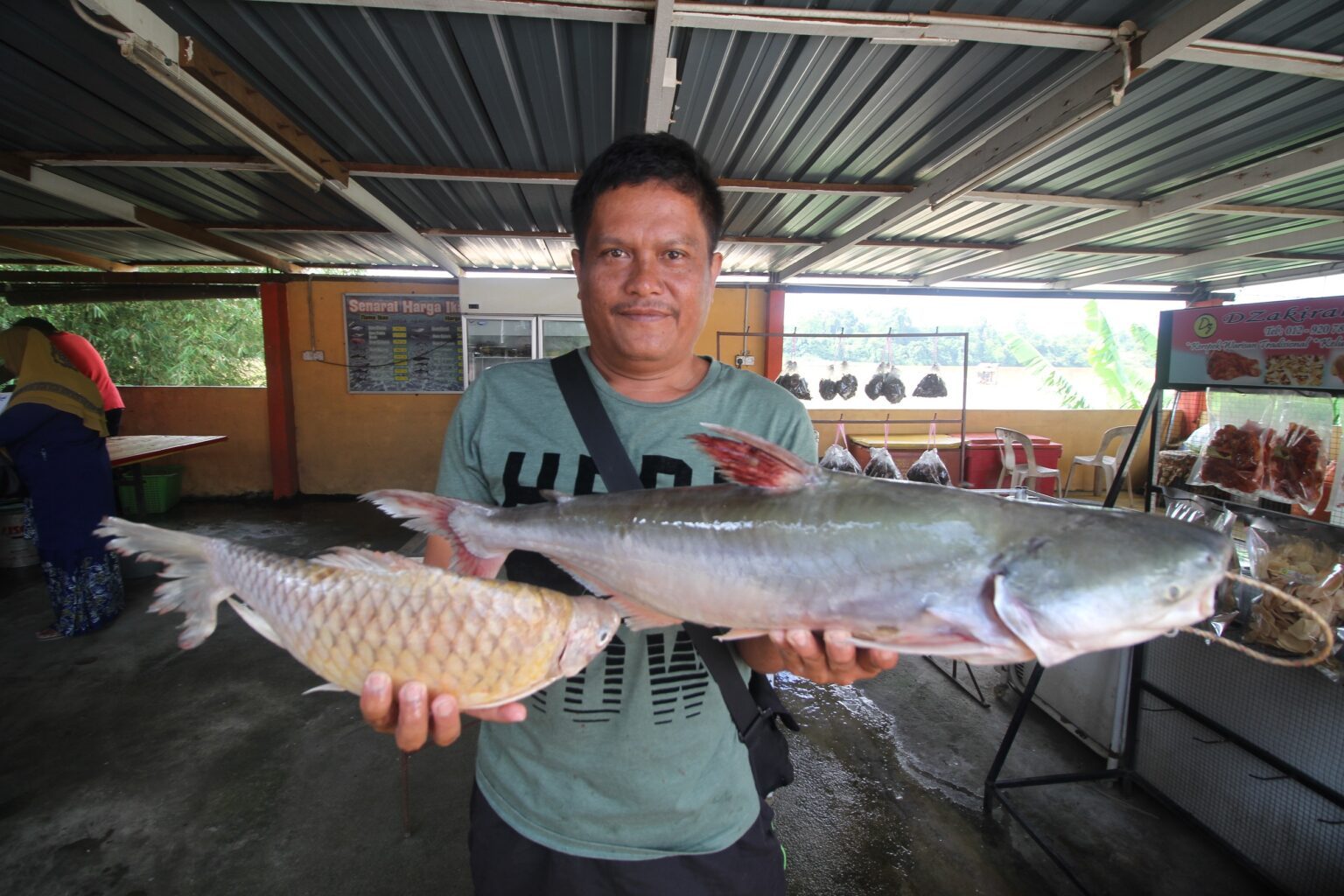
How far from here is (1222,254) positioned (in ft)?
27.2

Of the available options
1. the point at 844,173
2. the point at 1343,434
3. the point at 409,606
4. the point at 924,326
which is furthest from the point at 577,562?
the point at 924,326

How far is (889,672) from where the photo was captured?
500cm

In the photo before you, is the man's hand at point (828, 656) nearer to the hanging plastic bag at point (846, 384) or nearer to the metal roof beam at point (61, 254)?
the hanging plastic bag at point (846, 384)

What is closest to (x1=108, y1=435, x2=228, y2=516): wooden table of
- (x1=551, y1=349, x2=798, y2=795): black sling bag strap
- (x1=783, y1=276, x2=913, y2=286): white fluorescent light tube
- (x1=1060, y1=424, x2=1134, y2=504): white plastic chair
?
(x1=551, y1=349, x2=798, y2=795): black sling bag strap

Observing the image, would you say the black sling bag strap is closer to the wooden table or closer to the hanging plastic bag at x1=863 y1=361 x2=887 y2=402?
the wooden table

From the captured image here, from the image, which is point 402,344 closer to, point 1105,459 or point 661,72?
point 661,72

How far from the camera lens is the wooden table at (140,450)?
609cm

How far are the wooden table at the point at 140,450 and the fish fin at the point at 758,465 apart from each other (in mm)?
7015

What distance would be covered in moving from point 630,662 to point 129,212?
869 cm

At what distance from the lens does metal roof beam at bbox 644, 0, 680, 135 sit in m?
2.98

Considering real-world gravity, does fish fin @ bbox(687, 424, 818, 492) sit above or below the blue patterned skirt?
above

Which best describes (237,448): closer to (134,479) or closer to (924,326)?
(134,479)

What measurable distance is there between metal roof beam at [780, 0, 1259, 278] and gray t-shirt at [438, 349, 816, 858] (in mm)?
3317

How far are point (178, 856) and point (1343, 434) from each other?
6.25 meters
